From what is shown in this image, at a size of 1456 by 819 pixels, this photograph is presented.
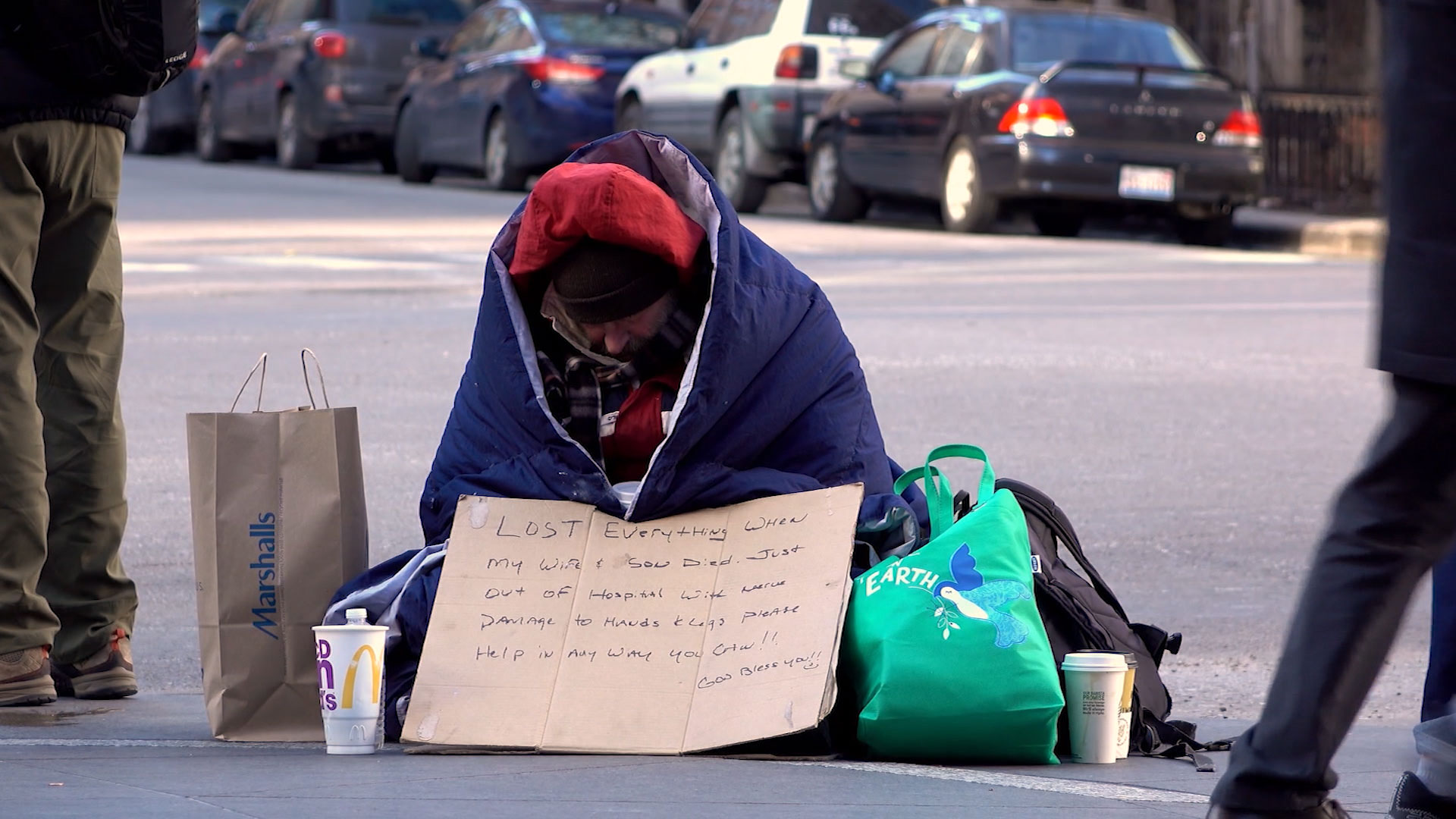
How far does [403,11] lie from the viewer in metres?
20.2

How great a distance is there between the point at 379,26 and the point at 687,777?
1697cm

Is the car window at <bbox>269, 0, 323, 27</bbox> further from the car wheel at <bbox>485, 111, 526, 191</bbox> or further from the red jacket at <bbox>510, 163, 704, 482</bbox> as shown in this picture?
the red jacket at <bbox>510, 163, 704, 482</bbox>

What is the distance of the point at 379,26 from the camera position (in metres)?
19.9

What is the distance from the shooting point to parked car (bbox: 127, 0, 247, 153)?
77.7 ft

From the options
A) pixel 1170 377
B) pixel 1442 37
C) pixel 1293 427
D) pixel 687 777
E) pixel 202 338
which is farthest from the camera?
pixel 202 338

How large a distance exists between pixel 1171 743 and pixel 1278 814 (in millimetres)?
1225

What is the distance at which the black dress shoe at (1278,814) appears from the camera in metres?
2.69

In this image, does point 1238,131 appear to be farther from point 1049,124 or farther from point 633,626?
point 633,626

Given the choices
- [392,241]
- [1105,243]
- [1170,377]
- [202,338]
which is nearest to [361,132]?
[392,241]

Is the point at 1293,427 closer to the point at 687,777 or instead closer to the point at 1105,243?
the point at 687,777

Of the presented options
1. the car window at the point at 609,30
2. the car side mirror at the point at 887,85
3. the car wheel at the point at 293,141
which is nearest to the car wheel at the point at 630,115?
the car window at the point at 609,30

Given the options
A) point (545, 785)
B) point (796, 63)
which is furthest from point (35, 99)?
point (796, 63)

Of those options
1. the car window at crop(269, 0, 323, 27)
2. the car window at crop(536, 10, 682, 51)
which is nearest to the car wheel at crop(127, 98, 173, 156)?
the car window at crop(269, 0, 323, 27)

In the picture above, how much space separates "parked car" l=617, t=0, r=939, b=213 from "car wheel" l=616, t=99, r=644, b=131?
0.12 feet
